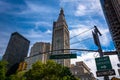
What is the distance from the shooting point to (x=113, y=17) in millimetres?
56938

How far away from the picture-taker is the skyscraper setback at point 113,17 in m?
52.9

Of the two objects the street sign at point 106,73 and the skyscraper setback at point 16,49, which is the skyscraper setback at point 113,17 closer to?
the street sign at point 106,73

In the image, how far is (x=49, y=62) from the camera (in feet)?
99.5

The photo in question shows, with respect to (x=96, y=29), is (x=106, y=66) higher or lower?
lower

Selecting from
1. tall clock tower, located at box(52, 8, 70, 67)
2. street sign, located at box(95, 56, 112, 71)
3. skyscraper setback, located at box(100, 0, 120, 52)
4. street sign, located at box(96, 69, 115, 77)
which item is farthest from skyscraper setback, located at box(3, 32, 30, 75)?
street sign, located at box(96, 69, 115, 77)

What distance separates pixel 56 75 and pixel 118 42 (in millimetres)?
34364

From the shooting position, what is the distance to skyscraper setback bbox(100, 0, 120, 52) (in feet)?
174

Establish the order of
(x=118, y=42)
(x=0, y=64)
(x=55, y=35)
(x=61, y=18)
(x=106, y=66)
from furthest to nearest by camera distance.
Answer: (x=61, y=18)
(x=55, y=35)
(x=118, y=42)
(x=0, y=64)
(x=106, y=66)

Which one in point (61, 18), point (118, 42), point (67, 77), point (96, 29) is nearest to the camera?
point (96, 29)

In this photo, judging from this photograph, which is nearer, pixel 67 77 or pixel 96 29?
pixel 96 29

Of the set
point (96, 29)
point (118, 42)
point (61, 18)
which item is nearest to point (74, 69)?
point (61, 18)

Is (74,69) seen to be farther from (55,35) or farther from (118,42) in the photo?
(118,42)

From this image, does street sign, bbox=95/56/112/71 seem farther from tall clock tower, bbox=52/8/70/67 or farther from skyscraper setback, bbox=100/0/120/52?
tall clock tower, bbox=52/8/70/67

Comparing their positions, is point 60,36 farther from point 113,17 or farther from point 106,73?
point 106,73
